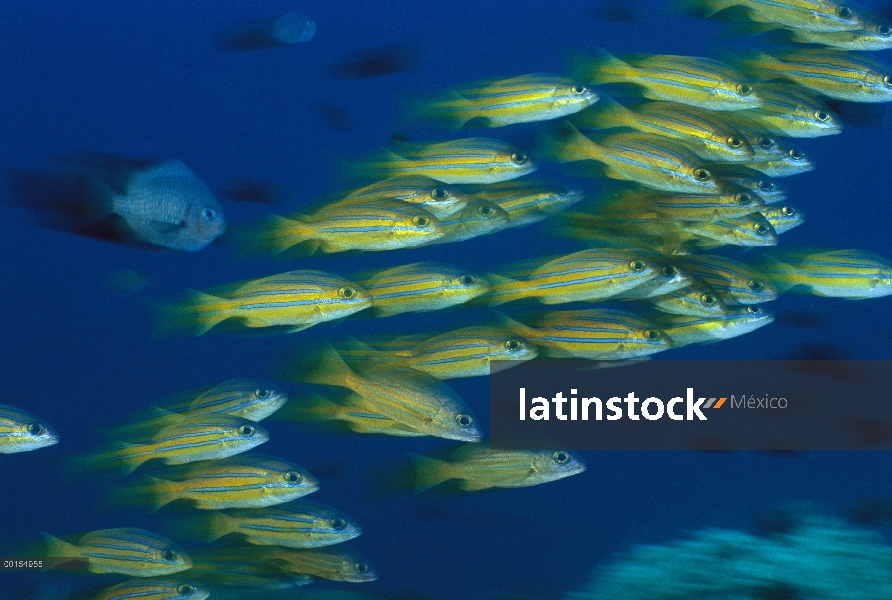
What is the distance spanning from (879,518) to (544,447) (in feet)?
7.07

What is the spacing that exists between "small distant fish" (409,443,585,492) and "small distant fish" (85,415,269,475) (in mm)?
781

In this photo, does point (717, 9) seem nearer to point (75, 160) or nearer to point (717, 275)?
point (717, 275)

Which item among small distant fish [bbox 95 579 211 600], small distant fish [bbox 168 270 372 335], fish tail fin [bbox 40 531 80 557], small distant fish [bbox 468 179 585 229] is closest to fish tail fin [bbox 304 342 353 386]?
small distant fish [bbox 168 270 372 335]

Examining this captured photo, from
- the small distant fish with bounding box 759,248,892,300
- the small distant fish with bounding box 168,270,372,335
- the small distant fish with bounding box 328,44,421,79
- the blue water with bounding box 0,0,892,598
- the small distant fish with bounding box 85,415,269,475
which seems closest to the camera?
the small distant fish with bounding box 168,270,372,335

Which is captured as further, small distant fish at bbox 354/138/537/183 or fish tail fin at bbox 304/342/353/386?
small distant fish at bbox 354/138/537/183

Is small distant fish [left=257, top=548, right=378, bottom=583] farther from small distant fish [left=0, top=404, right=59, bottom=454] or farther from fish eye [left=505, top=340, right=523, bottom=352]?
fish eye [left=505, top=340, right=523, bottom=352]

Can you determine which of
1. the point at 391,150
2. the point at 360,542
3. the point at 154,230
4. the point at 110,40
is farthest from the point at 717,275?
the point at 360,542

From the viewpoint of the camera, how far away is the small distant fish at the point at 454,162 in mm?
3627

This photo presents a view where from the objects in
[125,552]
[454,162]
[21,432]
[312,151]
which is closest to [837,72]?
[454,162]

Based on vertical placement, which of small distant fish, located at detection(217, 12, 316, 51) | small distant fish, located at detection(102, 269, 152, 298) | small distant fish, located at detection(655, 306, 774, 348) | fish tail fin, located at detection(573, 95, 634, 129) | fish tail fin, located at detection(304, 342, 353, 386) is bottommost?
fish tail fin, located at detection(304, 342, 353, 386)

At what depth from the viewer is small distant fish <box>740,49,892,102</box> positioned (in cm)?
380

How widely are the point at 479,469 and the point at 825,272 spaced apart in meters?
2.16

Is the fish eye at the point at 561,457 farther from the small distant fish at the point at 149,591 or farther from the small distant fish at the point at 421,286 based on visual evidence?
the small distant fish at the point at 149,591

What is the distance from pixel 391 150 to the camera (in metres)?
3.71
